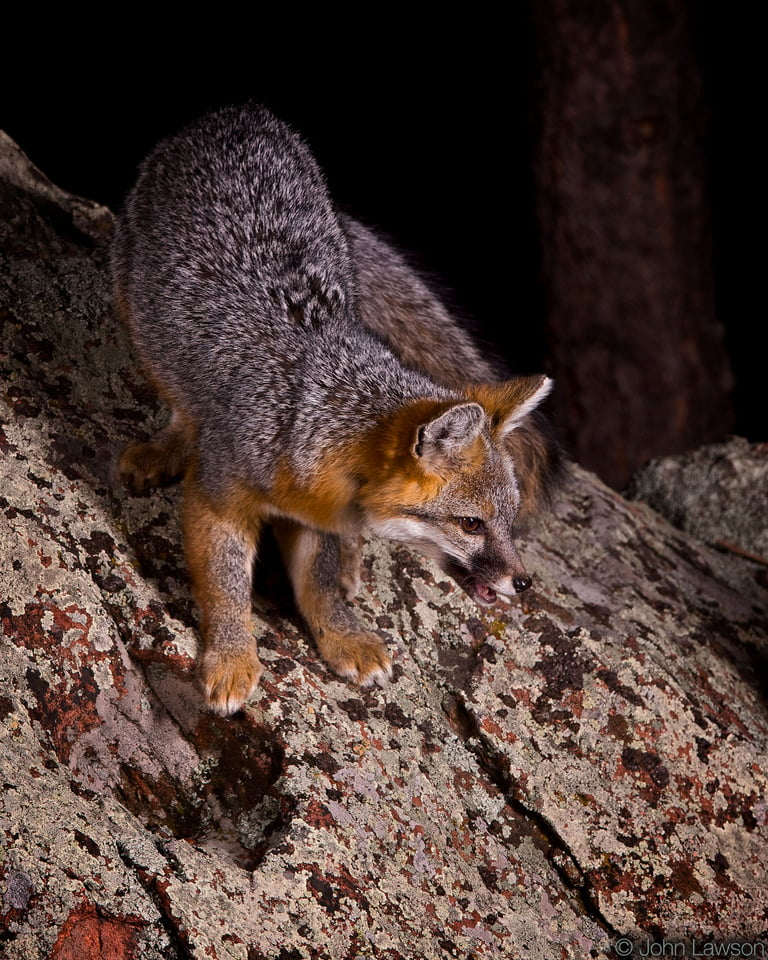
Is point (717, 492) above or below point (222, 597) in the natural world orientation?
above

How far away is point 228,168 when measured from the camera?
11.2ft

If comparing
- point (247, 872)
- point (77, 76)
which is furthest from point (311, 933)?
point (77, 76)

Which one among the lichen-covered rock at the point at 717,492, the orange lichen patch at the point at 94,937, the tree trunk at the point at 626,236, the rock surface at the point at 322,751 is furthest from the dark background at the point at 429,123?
the orange lichen patch at the point at 94,937

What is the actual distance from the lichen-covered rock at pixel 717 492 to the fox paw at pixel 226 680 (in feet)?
7.45

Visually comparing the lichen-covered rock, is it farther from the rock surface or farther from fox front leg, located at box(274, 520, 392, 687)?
fox front leg, located at box(274, 520, 392, 687)

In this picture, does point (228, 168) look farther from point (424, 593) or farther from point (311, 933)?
point (311, 933)

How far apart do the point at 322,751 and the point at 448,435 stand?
32.8 inches

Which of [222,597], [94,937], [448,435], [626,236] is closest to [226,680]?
[222,597]

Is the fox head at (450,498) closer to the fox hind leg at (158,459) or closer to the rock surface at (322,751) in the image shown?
the rock surface at (322,751)

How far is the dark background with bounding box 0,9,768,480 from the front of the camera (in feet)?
16.8

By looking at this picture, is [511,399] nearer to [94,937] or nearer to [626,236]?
[94,937]

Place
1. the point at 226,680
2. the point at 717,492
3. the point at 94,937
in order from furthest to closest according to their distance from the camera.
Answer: the point at 717,492 → the point at 226,680 → the point at 94,937

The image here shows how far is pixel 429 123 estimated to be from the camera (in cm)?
594

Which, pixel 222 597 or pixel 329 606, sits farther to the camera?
pixel 329 606
